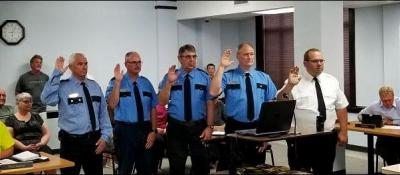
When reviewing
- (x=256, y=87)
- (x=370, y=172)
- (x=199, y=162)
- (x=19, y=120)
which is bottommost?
(x=370, y=172)

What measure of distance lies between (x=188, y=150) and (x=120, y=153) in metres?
0.66

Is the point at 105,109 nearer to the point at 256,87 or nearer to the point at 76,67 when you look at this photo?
the point at 76,67

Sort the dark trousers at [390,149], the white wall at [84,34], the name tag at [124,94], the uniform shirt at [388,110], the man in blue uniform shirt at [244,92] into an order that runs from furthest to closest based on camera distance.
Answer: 1. the white wall at [84,34]
2. the uniform shirt at [388,110]
3. the dark trousers at [390,149]
4. the name tag at [124,94]
5. the man in blue uniform shirt at [244,92]

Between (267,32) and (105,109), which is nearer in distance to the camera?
(105,109)

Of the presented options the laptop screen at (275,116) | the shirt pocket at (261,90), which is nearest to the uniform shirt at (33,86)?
the shirt pocket at (261,90)

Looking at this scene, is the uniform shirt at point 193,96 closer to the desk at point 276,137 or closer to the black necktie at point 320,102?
the desk at point 276,137

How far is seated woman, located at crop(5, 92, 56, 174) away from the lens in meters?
5.30

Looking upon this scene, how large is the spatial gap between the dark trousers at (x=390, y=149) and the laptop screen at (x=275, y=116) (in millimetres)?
2182

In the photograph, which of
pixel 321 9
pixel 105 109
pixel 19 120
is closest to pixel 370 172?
pixel 321 9

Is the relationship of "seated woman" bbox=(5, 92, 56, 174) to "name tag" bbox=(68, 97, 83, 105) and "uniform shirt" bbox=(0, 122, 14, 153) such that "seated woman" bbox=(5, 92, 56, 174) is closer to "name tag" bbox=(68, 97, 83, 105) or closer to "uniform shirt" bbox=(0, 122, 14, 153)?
"name tag" bbox=(68, 97, 83, 105)

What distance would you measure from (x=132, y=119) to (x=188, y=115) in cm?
54

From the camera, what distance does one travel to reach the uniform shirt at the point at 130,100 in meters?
Answer: 4.51

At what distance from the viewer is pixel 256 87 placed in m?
4.37

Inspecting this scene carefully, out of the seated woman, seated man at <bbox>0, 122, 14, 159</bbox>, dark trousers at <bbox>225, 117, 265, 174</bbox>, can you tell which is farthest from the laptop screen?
the seated woman
